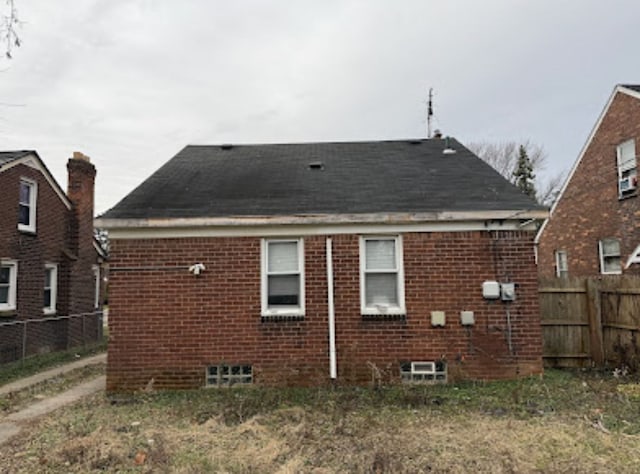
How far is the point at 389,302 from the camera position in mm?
8297

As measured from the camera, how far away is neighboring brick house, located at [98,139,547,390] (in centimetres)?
805

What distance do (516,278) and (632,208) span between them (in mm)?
7768

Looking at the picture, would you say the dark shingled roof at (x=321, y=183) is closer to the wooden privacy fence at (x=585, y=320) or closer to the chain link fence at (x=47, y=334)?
the wooden privacy fence at (x=585, y=320)

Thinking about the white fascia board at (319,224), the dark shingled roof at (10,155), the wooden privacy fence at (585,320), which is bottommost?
the wooden privacy fence at (585,320)

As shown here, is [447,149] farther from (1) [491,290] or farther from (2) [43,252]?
(2) [43,252]

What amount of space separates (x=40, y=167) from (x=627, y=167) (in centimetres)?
1805

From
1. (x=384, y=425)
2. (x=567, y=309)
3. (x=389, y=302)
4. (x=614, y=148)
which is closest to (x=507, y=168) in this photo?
(x=614, y=148)

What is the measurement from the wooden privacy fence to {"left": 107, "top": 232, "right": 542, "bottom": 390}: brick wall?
1576 mm

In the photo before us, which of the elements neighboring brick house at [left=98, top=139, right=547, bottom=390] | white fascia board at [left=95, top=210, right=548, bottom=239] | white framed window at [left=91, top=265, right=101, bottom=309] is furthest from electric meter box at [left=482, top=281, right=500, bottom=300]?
white framed window at [left=91, top=265, right=101, bottom=309]

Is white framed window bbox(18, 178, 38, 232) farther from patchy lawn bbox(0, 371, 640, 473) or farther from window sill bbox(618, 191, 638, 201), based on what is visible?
window sill bbox(618, 191, 638, 201)

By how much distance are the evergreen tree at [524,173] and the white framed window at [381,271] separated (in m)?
31.7

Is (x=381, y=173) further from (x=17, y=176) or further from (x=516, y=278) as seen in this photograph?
(x=17, y=176)

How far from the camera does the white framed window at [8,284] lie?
1279 cm

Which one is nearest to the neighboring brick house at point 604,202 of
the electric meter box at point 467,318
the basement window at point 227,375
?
the electric meter box at point 467,318
